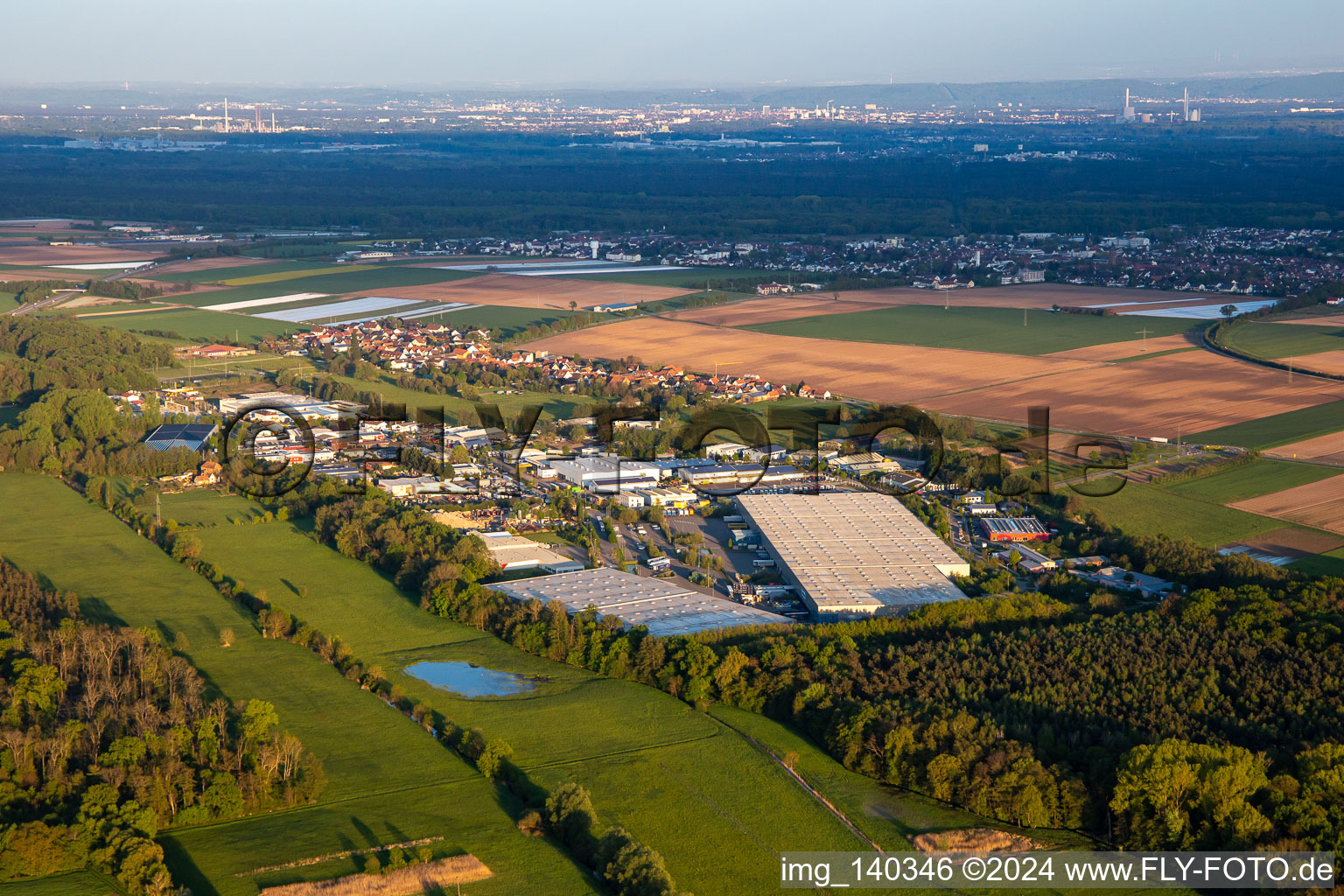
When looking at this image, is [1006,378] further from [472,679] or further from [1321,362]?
[472,679]

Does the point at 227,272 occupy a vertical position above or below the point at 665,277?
above

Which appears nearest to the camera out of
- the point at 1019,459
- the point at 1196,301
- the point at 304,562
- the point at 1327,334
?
the point at 304,562

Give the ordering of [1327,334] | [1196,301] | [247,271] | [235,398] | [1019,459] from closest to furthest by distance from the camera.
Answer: [1019,459], [235,398], [1327,334], [1196,301], [247,271]

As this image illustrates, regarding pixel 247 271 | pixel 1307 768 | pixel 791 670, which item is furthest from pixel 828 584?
pixel 247 271

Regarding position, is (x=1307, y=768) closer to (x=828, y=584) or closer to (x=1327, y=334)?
(x=828, y=584)

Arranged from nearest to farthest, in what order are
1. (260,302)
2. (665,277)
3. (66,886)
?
(66,886) → (260,302) → (665,277)

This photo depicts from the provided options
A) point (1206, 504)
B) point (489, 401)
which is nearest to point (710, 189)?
point (489, 401)

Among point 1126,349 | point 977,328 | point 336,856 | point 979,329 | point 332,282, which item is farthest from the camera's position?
point 332,282
